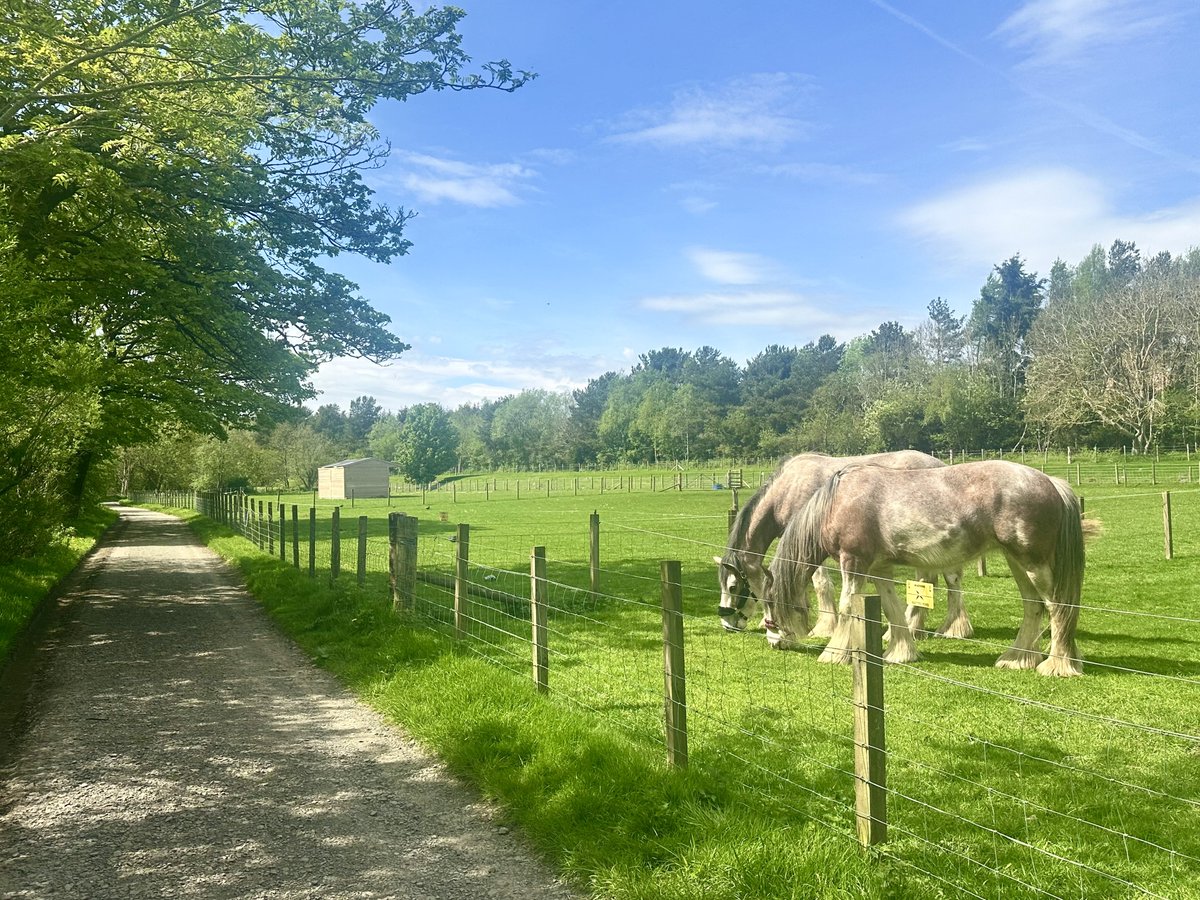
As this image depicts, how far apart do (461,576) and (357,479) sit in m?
73.1

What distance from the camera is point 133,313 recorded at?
558 inches

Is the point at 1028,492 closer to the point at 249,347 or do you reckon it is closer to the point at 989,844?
the point at 989,844

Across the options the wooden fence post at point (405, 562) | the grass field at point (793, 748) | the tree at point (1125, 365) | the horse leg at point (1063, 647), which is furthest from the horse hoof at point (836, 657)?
the tree at point (1125, 365)

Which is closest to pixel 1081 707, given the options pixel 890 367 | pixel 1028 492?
pixel 1028 492

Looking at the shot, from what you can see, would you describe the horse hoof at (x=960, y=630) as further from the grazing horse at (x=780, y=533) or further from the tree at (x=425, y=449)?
the tree at (x=425, y=449)

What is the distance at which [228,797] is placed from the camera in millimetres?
5000

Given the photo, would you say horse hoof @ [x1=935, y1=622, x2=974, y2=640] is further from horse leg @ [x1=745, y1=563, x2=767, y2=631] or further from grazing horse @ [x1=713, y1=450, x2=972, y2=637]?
horse leg @ [x1=745, y1=563, x2=767, y2=631]

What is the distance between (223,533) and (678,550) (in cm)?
1691

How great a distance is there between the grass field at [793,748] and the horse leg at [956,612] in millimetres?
200

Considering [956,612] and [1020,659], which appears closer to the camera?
[1020,659]

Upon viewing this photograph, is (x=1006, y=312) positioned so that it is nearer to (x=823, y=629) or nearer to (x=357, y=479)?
(x=357, y=479)

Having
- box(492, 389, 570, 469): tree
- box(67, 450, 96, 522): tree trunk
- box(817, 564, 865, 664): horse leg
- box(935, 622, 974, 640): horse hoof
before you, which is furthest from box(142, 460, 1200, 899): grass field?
box(492, 389, 570, 469): tree

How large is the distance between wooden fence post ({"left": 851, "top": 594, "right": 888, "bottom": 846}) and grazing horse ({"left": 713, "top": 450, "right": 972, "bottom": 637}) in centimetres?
585

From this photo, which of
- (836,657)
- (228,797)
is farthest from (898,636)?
(228,797)
